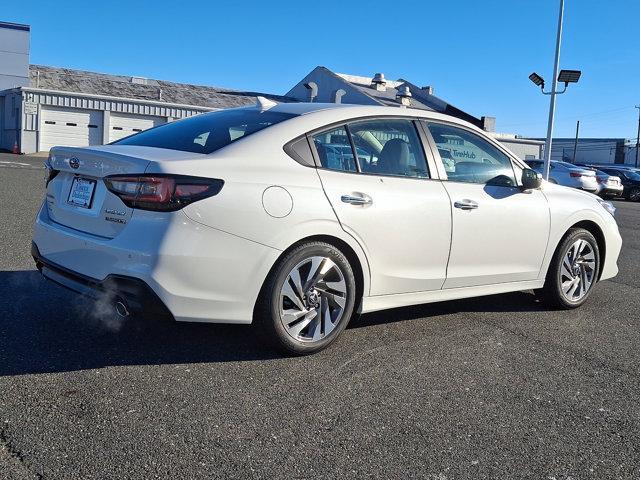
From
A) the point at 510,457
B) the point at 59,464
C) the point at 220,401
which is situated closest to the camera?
the point at 59,464

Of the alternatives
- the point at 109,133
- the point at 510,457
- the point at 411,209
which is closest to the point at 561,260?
the point at 411,209

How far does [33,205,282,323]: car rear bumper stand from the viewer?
3498mm

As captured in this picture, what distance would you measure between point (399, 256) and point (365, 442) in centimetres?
165

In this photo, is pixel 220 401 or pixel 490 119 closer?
pixel 220 401

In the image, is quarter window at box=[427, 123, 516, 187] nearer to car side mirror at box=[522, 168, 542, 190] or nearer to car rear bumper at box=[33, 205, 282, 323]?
car side mirror at box=[522, 168, 542, 190]

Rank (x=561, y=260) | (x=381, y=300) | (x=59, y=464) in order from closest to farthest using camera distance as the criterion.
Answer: (x=59, y=464) → (x=381, y=300) → (x=561, y=260)

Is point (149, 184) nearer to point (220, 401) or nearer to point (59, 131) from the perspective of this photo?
point (220, 401)

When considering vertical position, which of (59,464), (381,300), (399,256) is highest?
(399,256)

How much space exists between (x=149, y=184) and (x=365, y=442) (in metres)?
1.73

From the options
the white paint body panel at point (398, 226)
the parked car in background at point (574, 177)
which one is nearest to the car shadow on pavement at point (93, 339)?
the white paint body panel at point (398, 226)

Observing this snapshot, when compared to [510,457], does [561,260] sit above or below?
above

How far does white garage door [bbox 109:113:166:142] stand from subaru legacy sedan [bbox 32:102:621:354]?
103 feet

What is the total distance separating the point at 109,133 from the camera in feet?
114

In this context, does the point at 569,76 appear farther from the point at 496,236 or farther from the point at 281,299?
the point at 281,299
